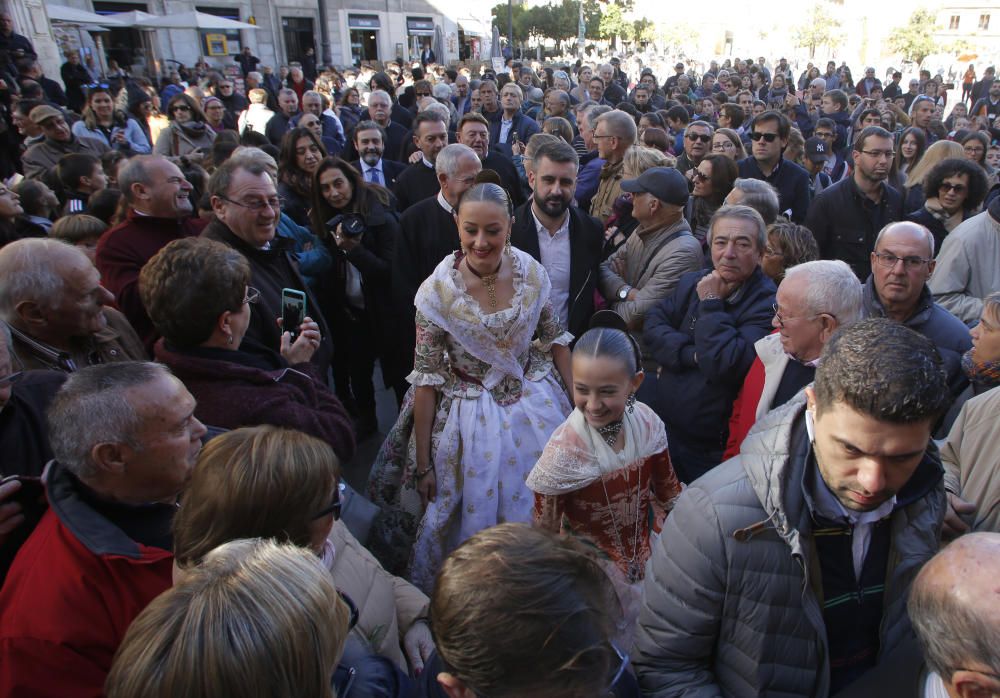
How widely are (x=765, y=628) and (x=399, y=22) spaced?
37785mm

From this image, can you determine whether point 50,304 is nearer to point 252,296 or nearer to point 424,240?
point 252,296

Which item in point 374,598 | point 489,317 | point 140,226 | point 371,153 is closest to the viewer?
point 374,598

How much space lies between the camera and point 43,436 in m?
1.97

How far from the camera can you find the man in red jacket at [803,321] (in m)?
2.31

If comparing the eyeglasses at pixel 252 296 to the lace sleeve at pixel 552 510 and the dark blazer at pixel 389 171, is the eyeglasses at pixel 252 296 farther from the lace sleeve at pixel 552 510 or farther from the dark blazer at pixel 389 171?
the dark blazer at pixel 389 171

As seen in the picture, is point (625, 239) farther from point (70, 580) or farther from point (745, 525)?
point (70, 580)

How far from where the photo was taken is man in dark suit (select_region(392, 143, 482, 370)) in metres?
3.80

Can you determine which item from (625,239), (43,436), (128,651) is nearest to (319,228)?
(625,239)

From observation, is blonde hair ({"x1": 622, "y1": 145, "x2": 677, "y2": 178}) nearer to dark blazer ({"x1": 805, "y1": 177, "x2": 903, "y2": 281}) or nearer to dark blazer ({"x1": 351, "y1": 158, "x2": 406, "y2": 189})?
dark blazer ({"x1": 805, "y1": 177, "x2": 903, "y2": 281})

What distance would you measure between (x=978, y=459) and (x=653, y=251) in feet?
6.60

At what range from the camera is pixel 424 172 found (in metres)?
5.38

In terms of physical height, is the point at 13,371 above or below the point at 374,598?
above

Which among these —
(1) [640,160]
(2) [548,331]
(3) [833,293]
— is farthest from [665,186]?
(3) [833,293]

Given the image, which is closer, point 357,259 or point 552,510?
point 552,510
